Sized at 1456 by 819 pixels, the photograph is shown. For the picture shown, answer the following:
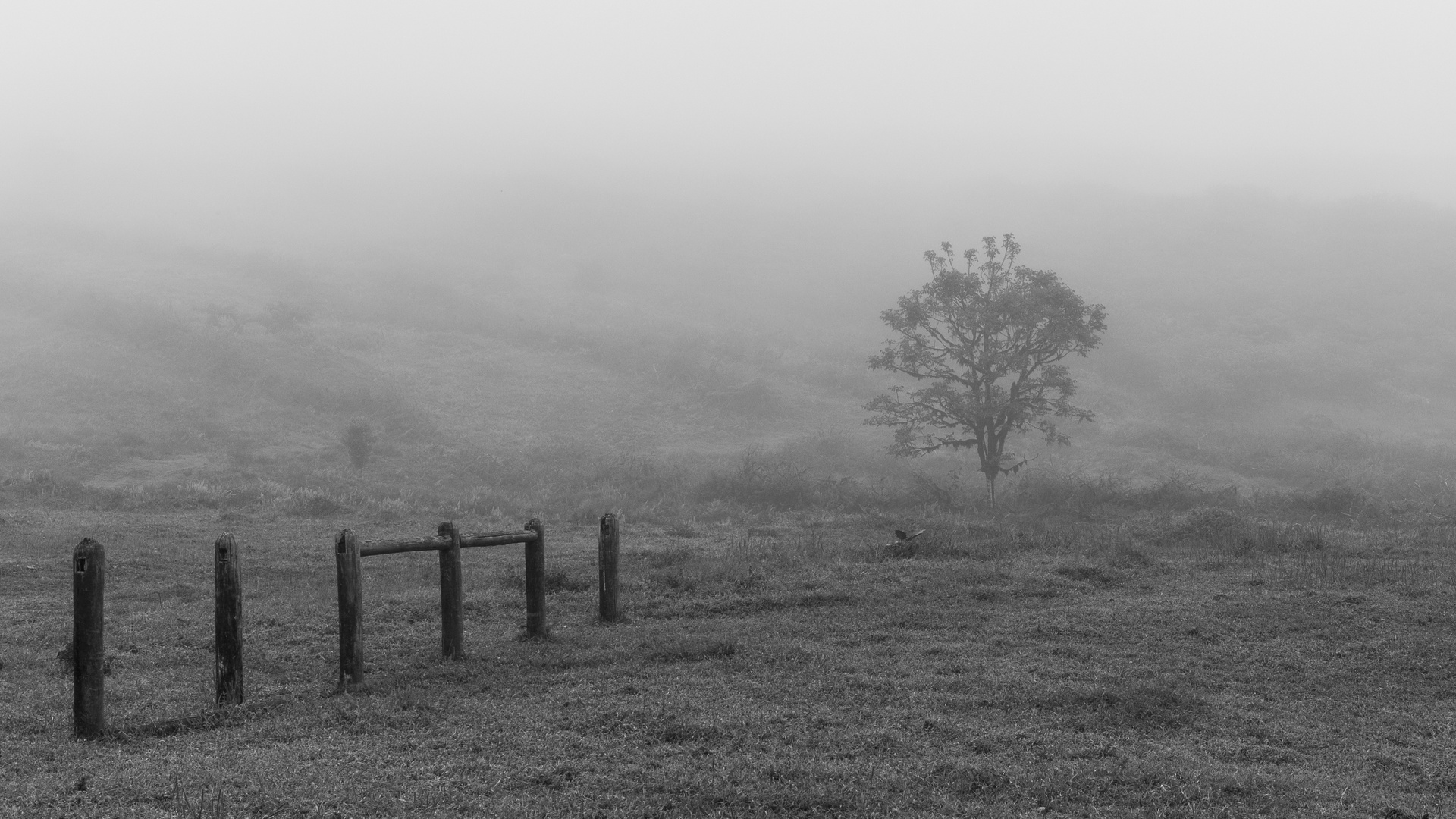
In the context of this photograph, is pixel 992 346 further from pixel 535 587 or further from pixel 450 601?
pixel 450 601

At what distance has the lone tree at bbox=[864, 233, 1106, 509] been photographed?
3550 cm

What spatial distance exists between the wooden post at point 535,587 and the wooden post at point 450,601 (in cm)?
130

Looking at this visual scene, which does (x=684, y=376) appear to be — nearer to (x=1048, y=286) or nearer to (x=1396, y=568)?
(x=1048, y=286)

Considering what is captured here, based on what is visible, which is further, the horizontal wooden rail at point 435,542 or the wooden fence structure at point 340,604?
the horizontal wooden rail at point 435,542

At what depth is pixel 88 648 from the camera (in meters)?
8.88

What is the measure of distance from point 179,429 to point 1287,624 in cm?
4450

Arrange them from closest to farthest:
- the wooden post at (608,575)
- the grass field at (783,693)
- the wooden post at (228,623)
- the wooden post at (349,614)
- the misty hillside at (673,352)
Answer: the grass field at (783,693), the wooden post at (228,623), the wooden post at (349,614), the wooden post at (608,575), the misty hillside at (673,352)

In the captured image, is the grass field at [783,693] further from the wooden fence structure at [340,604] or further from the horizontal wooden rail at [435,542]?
the horizontal wooden rail at [435,542]

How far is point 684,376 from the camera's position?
6150cm

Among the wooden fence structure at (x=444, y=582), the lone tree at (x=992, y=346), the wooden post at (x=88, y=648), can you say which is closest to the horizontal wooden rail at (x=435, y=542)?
the wooden fence structure at (x=444, y=582)

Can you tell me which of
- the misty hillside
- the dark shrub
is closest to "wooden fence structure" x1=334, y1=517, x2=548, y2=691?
the misty hillside

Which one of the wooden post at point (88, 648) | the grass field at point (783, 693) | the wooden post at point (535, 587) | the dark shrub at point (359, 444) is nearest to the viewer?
the grass field at point (783, 693)

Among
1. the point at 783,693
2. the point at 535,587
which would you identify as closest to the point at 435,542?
the point at 535,587

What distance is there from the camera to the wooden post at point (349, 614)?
34.1 feet
